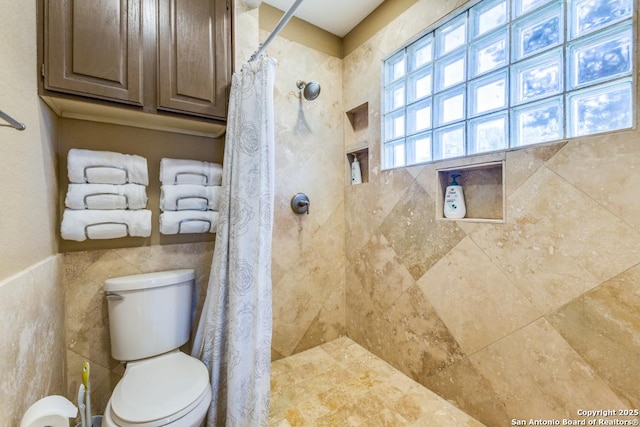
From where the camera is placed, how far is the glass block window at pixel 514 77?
100 cm

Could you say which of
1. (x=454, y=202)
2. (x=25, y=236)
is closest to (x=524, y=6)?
(x=454, y=202)

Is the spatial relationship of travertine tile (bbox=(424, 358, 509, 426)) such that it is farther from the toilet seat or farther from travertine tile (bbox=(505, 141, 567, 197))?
the toilet seat

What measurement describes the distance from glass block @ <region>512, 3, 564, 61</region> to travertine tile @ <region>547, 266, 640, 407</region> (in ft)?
3.22

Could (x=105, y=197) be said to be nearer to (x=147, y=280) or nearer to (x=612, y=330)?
(x=147, y=280)

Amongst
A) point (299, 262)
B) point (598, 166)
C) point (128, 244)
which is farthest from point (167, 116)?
point (598, 166)

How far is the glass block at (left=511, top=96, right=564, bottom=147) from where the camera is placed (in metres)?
1.13

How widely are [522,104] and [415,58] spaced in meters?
0.77

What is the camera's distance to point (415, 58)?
1706mm

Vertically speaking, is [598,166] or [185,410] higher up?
[598,166]

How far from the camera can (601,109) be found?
1.02 metres

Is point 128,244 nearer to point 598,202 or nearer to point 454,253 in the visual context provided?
point 454,253

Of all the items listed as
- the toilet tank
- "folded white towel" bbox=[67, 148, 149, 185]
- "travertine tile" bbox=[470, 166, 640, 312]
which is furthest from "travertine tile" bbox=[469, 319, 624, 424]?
"folded white towel" bbox=[67, 148, 149, 185]

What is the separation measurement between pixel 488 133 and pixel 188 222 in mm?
1714

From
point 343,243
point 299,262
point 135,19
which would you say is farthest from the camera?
point 343,243
